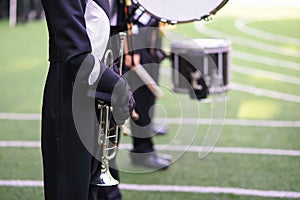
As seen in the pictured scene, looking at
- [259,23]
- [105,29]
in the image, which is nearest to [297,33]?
[259,23]

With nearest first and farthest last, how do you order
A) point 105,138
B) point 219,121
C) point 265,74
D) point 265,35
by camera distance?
point 105,138
point 219,121
point 265,74
point 265,35

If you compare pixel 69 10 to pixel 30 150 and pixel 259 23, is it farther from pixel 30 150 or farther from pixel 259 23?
pixel 259 23

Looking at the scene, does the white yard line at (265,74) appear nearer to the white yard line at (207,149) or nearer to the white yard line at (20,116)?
the white yard line at (207,149)

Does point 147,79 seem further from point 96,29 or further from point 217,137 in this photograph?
point 96,29

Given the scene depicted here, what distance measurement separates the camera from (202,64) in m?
4.72

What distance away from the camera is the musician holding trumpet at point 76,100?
220cm

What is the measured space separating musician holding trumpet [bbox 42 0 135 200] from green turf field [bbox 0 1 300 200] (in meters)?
1.73

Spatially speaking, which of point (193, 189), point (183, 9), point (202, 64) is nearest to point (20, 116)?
point (202, 64)

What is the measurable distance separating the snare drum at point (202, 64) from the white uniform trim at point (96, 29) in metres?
2.34

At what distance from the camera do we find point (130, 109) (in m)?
2.40

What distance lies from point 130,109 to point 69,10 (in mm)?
498

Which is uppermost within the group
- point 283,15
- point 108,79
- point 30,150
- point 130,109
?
point 108,79

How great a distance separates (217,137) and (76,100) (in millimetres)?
3297

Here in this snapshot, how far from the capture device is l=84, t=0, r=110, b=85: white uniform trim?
2.27 m
